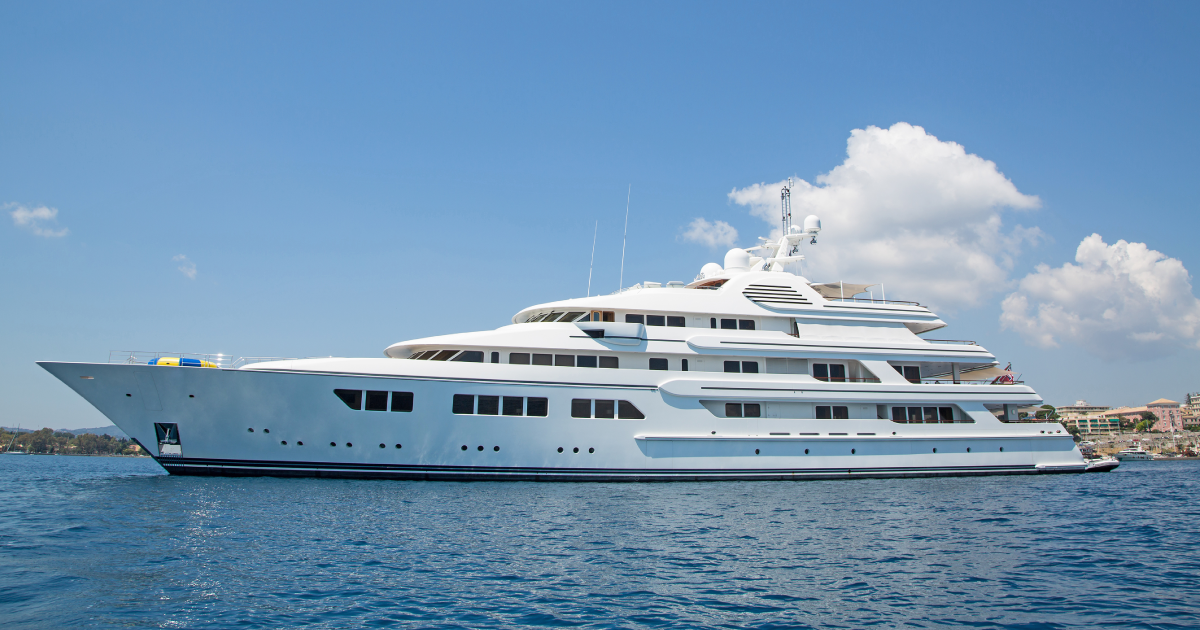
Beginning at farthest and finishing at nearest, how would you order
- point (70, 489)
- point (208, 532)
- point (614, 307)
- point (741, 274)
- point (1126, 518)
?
1. point (741, 274)
2. point (614, 307)
3. point (70, 489)
4. point (1126, 518)
5. point (208, 532)

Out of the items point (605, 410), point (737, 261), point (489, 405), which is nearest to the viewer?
point (489, 405)

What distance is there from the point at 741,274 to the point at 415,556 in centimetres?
1540

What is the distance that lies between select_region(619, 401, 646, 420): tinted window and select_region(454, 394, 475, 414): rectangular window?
4.05 metres

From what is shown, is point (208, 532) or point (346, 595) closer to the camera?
point (346, 595)

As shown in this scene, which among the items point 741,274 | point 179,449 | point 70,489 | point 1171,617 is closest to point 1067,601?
point 1171,617

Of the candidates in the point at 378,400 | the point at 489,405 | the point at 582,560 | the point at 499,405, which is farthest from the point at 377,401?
the point at 582,560

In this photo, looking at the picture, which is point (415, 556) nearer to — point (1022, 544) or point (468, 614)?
point (468, 614)

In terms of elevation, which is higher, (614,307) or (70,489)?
(614,307)

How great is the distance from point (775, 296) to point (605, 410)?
704 cm

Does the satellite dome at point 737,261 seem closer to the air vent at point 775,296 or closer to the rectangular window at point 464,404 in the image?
the air vent at point 775,296

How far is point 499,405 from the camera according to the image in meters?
17.8

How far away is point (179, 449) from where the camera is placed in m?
16.9

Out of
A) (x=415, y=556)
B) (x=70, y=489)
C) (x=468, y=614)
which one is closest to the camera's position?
(x=468, y=614)

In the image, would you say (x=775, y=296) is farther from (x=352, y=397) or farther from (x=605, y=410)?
(x=352, y=397)
